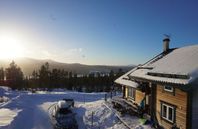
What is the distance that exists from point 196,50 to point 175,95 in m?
5.22

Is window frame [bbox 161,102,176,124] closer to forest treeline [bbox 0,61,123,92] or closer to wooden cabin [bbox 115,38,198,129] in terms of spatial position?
wooden cabin [bbox 115,38,198,129]

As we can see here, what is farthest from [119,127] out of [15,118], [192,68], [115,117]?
[15,118]

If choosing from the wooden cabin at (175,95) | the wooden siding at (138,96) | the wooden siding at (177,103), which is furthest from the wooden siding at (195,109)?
the wooden siding at (138,96)

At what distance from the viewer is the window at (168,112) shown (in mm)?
17703

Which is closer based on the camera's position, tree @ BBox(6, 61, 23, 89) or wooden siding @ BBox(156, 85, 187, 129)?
wooden siding @ BBox(156, 85, 187, 129)

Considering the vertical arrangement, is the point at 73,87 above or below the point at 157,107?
below

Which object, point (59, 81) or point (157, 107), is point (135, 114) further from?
point (59, 81)

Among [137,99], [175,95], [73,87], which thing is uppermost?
[175,95]

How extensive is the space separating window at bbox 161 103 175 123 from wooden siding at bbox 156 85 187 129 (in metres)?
0.31

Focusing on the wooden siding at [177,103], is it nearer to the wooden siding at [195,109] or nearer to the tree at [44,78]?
the wooden siding at [195,109]

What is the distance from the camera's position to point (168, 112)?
18531mm

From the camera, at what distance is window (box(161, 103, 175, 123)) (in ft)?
58.1

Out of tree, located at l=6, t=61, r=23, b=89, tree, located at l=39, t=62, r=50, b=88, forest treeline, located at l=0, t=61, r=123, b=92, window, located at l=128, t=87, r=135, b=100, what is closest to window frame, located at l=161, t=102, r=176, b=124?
window, located at l=128, t=87, r=135, b=100

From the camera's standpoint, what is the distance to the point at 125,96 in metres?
32.3
